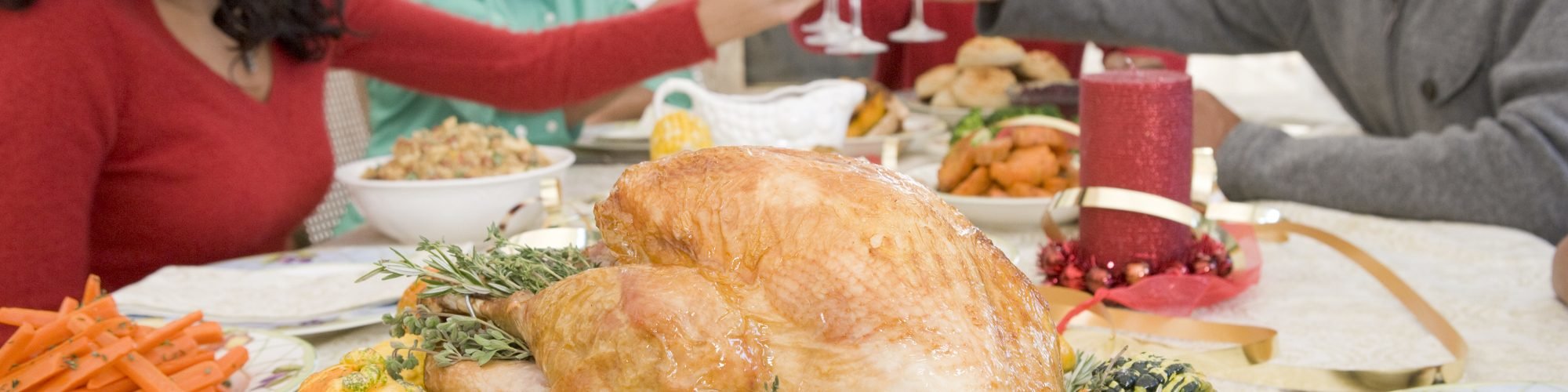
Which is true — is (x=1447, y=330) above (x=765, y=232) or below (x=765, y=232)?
below

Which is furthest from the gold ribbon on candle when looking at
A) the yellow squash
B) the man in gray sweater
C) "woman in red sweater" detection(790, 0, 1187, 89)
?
"woman in red sweater" detection(790, 0, 1187, 89)

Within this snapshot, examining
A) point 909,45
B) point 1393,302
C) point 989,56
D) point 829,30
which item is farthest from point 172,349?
point 909,45

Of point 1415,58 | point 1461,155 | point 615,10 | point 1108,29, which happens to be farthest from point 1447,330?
point 615,10

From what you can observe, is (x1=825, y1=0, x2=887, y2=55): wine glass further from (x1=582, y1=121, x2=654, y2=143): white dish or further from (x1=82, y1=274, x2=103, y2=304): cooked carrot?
(x1=82, y1=274, x2=103, y2=304): cooked carrot

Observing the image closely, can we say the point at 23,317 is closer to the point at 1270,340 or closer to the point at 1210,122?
the point at 1270,340

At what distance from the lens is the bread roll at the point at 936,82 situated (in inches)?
126

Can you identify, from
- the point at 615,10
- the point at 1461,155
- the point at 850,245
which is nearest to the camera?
the point at 850,245

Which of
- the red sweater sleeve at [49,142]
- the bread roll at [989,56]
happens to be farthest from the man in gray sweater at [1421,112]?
the red sweater sleeve at [49,142]

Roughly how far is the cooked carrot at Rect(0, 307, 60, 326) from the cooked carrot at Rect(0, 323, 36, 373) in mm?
43

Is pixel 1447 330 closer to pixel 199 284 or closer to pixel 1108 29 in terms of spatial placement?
pixel 199 284

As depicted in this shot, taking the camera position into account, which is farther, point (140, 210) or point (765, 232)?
point (140, 210)

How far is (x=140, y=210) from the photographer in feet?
5.63

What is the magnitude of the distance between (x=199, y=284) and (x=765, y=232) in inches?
38.3

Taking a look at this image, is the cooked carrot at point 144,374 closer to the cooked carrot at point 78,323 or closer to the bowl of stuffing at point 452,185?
the cooked carrot at point 78,323
